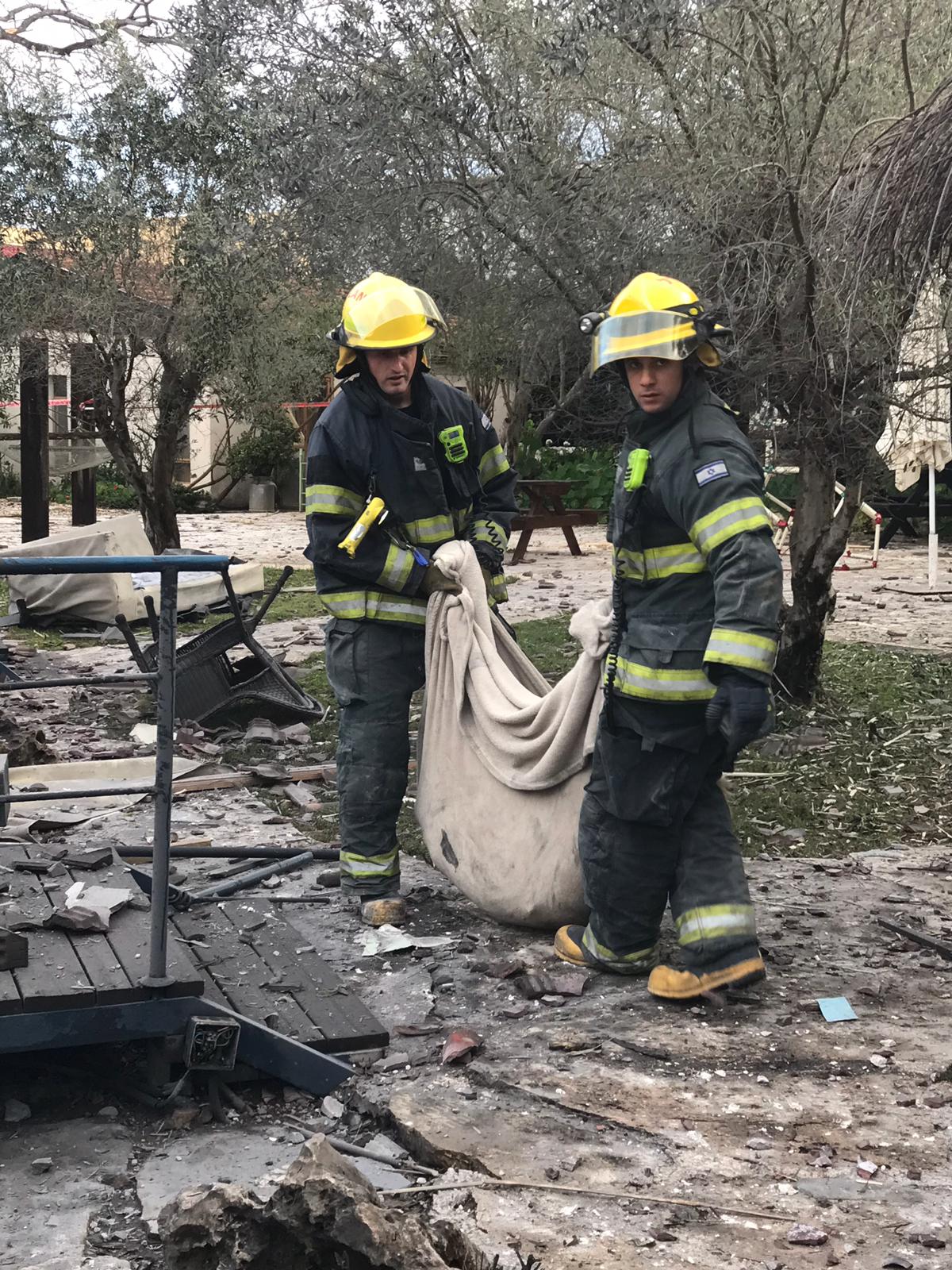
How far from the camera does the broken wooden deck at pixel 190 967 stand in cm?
338

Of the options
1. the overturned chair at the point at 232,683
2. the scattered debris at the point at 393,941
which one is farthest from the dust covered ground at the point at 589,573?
the scattered debris at the point at 393,941

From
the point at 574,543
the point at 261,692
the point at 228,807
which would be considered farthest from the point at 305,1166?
the point at 574,543

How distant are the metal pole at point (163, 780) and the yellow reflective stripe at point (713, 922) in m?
1.49

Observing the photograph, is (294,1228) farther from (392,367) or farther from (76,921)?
(392,367)

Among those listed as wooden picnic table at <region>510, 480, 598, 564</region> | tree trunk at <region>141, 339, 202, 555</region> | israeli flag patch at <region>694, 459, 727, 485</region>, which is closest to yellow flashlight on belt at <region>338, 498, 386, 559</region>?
israeli flag patch at <region>694, 459, 727, 485</region>

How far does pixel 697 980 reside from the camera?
159 inches

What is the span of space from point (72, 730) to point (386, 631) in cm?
365

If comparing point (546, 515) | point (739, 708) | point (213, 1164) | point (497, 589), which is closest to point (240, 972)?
point (213, 1164)

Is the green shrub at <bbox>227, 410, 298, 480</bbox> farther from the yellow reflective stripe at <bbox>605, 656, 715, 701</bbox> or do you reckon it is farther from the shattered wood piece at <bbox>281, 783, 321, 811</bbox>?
the yellow reflective stripe at <bbox>605, 656, 715, 701</bbox>

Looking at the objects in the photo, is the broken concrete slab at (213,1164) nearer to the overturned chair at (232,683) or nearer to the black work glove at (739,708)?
the black work glove at (739,708)

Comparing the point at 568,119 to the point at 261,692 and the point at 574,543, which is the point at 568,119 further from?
the point at 574,543

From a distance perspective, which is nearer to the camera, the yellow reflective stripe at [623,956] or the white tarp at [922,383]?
the yellow reflective stripe at [623,956]

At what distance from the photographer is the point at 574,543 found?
1708 cm

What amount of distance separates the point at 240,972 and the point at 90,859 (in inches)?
27.1
